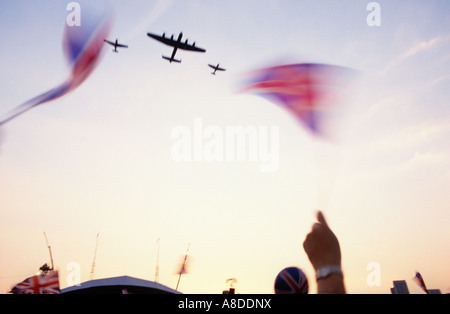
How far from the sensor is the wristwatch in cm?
766

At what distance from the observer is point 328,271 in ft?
25.4

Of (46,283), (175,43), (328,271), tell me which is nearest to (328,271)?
(328,271)

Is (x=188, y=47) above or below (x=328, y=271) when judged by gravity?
above

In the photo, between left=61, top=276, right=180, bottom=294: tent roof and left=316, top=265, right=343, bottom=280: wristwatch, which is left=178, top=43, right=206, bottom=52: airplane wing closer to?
left=61, top=276, right=180, bottom=294: tent roof

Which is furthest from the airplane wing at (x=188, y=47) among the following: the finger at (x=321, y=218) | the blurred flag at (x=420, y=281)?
the finger at (x=321, y=218)

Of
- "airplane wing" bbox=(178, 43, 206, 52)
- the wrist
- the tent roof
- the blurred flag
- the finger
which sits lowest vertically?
the tent roof

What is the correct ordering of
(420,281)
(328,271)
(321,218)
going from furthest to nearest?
(420,281)
(321,218)
(328,271)

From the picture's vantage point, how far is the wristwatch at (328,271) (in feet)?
25.1

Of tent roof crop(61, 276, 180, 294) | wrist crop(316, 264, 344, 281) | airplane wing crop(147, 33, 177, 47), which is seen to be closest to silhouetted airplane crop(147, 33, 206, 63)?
airplane wing crop(147, 33, 177, 47)

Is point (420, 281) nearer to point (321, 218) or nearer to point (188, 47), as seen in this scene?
point (321, 218)

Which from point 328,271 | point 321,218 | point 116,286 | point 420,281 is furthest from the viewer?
point 116,286
